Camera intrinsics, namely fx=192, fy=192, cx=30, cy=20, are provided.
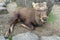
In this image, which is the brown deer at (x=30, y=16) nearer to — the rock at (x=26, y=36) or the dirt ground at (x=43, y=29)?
the dirt ground at (x=43, y=29)

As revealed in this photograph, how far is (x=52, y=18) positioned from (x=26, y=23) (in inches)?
22.2

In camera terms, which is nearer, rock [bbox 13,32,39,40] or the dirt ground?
rock [bbox 13,32,39,40]

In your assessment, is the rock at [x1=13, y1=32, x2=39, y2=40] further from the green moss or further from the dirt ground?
the green moss

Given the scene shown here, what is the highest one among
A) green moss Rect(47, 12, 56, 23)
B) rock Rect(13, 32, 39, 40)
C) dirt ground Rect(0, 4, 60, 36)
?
green moss Rect(47, 12, 56, 23)

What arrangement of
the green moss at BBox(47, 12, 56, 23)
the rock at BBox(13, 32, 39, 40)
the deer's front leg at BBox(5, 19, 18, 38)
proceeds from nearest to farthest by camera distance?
the rock at BBox(13, 32, 39, 40)
the deer's front leg at BBox(5, 19, 18, 38)
the green moss at BBox(47, 12, 56, 23)

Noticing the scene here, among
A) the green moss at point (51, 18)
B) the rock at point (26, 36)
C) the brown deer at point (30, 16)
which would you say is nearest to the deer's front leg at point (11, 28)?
the brown deer at point (30, 16)

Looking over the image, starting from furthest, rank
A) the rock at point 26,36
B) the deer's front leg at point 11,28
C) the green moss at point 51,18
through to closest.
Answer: the green moss at point 51,18
the deer's front leg at point 11,28
the rock at point 26,36

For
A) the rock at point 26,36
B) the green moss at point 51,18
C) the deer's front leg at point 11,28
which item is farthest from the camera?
the green moss at point 51,18

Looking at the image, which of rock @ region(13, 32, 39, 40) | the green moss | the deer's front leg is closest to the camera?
rock @ region(13, 32, 39, 40)

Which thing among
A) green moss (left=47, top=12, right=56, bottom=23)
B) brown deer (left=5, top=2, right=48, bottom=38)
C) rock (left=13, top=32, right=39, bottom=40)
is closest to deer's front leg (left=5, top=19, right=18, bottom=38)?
brown deer (left=5, top=2, right=48, bottom=38)

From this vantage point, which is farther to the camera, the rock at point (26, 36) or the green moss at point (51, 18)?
the green moss at point (51, 18)

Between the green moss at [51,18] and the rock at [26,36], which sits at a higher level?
the green moss at [51,18]

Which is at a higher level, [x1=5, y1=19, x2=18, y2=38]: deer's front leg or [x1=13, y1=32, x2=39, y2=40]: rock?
[x1=5, y1=19, x2=18, y2=38]: deer's front leg

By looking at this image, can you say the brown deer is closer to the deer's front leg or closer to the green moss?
the deer's front leg
